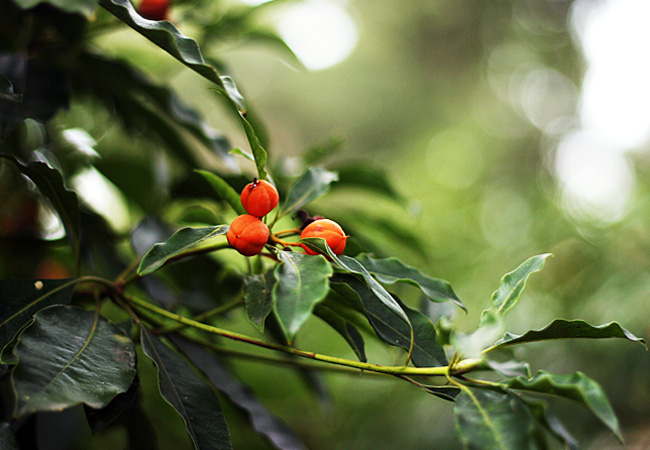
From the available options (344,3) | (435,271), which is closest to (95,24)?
(435,271)

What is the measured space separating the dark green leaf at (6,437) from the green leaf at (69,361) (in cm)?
10

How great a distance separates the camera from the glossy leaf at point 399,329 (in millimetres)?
522

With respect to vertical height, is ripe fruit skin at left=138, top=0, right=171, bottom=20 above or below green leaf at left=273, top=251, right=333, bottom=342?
below

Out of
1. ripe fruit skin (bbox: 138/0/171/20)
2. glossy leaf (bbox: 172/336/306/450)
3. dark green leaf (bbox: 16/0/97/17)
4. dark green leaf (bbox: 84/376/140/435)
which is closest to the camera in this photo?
dark green leaf (bbox: 84/376/140/435)

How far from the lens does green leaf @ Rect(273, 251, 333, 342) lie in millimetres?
390

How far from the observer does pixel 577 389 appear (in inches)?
16.8

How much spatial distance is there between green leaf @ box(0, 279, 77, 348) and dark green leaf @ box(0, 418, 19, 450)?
0.10 metres

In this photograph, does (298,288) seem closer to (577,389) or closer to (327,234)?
(327,234)

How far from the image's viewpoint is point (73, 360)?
0.48 m

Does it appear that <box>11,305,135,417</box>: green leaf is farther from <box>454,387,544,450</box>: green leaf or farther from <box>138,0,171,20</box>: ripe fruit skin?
<box>138,0,171,20</box>: ripe fruit skin

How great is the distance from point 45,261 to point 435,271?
4.25ft

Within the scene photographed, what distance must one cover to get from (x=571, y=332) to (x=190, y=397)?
448mm

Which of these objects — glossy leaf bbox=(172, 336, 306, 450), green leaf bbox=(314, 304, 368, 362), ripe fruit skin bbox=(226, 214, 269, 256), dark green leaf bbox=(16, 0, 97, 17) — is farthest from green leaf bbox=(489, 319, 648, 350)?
dark green leaf bbox=(16, 0, 97, 17)

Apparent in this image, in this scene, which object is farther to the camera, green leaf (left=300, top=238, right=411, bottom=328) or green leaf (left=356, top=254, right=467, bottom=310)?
green leaf (left=356, top=254, right=467, bottom=310)
